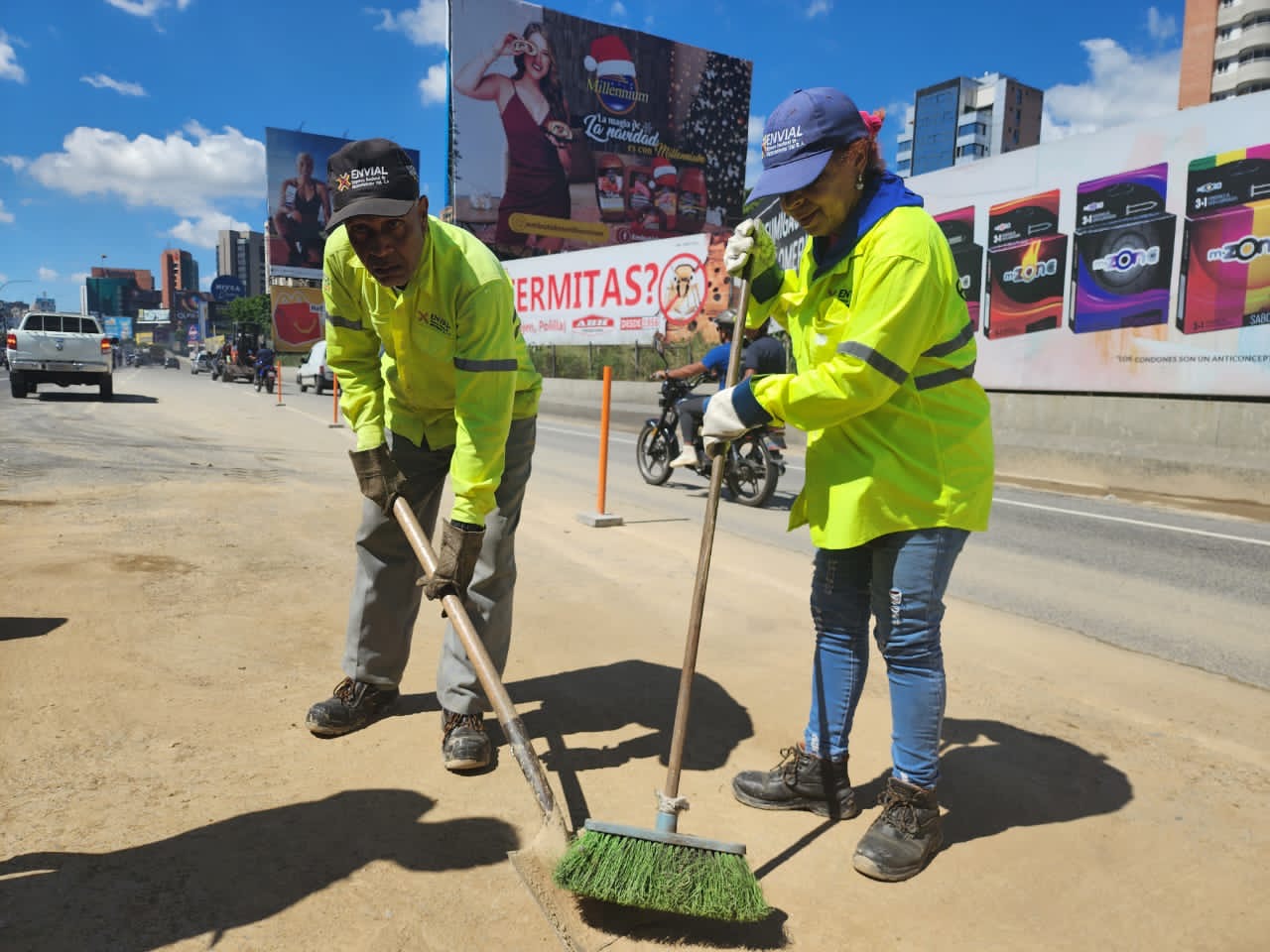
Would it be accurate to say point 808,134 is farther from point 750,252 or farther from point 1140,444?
point 1140,444

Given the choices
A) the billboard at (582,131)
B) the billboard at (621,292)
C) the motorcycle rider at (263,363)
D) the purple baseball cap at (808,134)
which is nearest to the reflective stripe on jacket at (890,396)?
the purple baseball cap at (808,134)

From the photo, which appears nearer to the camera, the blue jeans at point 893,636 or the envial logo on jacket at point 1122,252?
the blue jeans at point 893,636

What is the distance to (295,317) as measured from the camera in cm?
5075

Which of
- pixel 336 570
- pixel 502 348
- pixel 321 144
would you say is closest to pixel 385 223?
pixel 502 348

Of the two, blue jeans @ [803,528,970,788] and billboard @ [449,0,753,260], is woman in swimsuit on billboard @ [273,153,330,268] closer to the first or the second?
billboard @ [449,0,753,260]

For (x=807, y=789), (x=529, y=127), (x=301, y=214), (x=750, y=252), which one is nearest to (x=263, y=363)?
(x=529, y=127)

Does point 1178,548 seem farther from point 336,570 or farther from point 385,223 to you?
point 385,223

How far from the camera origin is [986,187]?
13711 millimetres

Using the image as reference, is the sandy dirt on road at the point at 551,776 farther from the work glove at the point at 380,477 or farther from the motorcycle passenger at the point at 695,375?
the motorcycle passenger at the point at 695,375

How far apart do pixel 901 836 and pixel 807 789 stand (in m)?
0.36

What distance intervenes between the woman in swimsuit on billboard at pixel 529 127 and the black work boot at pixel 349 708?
4146 centimetres

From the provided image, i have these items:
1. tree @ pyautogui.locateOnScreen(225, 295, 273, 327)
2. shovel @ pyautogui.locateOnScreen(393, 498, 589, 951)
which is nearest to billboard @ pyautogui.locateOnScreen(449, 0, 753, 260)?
shovel @ pyautogui.locateOnScreen(393, 498, 589, 951)

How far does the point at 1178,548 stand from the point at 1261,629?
8.10 ft

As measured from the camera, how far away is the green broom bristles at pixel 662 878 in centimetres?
205
